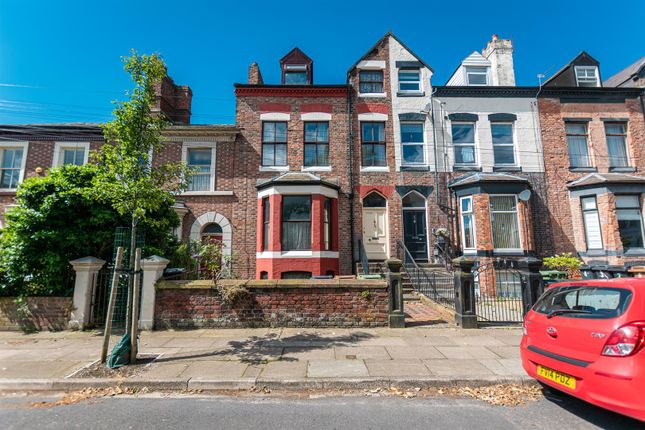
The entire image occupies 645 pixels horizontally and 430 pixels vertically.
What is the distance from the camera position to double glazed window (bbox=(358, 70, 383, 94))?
14883 mm

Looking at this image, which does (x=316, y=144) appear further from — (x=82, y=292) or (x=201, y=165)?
(x=82, y=292)

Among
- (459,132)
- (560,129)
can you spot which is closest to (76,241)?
(459,132)

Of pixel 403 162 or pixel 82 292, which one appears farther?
pixel 403 162

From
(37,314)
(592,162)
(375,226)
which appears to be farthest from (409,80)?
(37,314)

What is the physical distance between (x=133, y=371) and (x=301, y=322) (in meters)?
3.64

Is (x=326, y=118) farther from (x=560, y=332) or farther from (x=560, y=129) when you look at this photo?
(x=560, y=332)

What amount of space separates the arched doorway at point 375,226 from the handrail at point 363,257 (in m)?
0.34

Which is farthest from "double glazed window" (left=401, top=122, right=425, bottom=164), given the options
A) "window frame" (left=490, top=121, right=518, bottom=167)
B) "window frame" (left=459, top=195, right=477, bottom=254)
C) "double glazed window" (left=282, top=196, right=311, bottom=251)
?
"double glazed window" (left=282, top=196, right=311, bottom=251)

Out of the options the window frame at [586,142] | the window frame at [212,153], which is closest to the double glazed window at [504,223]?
the window frame at [586,142]

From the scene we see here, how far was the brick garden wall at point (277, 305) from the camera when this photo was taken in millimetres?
7605

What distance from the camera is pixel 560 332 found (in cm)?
380

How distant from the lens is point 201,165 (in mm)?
13859

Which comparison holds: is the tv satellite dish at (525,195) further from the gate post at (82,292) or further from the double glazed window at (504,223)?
the gate post at (82,292)

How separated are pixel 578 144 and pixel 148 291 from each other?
18.5 meters
